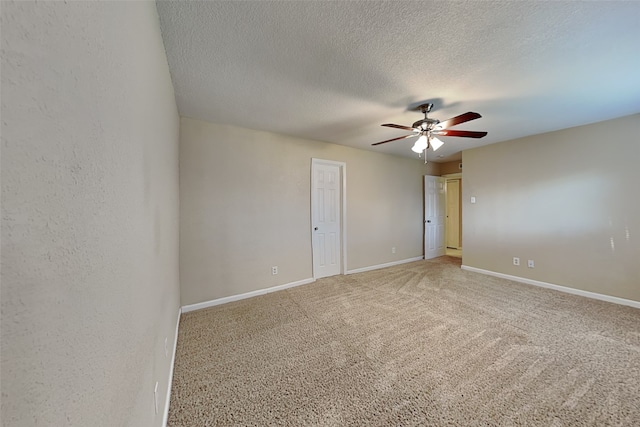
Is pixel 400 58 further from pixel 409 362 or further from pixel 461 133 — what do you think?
pixel 409 362

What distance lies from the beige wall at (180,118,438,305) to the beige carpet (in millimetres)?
466

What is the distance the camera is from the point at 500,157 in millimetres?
3973

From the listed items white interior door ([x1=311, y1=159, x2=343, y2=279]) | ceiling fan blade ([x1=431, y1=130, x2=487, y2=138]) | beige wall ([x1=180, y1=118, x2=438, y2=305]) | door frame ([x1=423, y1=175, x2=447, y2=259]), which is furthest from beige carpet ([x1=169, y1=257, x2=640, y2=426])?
door frame ([x1=423, y1=175, x2=447, y2=259])

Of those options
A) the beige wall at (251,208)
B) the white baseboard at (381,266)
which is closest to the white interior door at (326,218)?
the beige wall at (251,208)

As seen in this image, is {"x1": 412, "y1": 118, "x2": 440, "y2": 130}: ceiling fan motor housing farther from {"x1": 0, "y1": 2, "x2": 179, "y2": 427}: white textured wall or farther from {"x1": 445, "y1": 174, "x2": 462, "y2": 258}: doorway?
{"x1": 445, "y1": 174, "x2": 462, "y2": 258}: doorway

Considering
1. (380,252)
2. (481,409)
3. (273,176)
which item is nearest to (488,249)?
(380,252)

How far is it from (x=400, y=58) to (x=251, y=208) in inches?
95.3

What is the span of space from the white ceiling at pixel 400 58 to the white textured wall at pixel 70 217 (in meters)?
0.84

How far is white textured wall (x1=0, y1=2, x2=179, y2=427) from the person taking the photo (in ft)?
0.99

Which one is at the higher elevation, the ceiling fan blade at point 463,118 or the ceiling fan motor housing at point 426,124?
the ceiling fan motor housing at point 426,124

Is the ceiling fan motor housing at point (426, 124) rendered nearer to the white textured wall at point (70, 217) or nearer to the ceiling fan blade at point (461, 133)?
the ceiling fan blade at point (461, 133)

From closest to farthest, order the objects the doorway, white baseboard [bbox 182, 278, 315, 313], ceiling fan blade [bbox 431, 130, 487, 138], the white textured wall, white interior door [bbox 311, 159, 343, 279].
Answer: the white textured wall → ceiling fan blade [bbox 431, 130, 487, 138] → white baseboard [bbox 182, 278, 315, 313] → white interior door [bbox 311, 159, 343, 279] → the doorway

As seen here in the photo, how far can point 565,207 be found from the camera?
3.33 meters

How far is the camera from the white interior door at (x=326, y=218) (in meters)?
3.88
